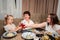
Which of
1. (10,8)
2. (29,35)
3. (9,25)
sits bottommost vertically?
(29,35)

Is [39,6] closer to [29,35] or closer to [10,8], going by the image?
[10,8]

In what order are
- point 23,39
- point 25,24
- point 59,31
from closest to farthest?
point 23,39
point 59,31
point 25,24

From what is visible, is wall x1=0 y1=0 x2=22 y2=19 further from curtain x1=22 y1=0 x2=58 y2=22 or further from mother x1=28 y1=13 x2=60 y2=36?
mother x1=28 y1=13 x2=60 y2=36

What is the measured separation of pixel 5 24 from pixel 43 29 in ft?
2.21

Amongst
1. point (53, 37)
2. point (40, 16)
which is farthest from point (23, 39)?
point (40, 16)

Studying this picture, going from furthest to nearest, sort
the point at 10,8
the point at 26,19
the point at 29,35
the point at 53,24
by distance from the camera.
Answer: the point at 10,8
the point at 26,19
the point at 53,24
the point at 29,35

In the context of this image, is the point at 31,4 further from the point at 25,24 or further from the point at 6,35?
the point at 6,35

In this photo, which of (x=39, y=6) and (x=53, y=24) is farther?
(x=39, y=6)

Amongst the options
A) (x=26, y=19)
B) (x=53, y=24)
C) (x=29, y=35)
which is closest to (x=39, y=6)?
(x=26, y=19)

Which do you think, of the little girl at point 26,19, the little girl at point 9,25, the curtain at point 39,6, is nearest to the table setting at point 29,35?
the little girl at point 9,25

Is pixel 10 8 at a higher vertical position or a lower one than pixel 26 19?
higher

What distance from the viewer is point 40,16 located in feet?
9.39

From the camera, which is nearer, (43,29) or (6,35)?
(6,35)

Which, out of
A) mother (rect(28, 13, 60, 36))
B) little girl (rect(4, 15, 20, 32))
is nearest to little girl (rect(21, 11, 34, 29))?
little girl (rect(4, 15, 20, 32))
